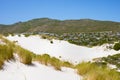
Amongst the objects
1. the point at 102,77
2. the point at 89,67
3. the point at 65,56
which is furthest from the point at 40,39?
the point at 102,77

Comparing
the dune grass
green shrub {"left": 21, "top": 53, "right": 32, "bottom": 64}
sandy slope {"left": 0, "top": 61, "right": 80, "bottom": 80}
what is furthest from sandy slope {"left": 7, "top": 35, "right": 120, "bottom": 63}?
sandy slope {"left": 0, "top": 61, "right": 80, "bottom": 80}

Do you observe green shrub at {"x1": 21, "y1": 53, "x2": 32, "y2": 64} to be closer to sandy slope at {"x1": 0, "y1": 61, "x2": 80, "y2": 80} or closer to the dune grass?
sandy slope at {"x1": 0, "y1": 61, "x2": 80, "y2": 80}

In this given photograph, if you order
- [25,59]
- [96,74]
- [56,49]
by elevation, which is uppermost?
[25,59]

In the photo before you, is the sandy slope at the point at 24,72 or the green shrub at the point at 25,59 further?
the green shrub at the point at 25,59

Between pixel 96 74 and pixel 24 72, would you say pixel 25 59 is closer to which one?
pixel 24 72

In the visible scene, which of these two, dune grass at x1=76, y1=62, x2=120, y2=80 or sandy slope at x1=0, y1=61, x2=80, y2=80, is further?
dune grass at x1=76, y1=62, x2=120, y2=80

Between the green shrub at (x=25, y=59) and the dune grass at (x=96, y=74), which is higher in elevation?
the green shrub at (x=25, y=59)

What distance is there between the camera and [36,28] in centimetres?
17388

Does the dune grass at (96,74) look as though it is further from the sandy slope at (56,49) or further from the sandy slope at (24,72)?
the sandy slope at (56,49)

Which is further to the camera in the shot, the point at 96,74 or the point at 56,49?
the point at 56,49

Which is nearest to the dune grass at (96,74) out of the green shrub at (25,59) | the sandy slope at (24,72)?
the sandy slope at (24,72)

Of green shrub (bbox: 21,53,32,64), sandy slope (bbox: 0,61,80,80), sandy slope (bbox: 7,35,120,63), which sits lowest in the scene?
Answer: sandy slope (bbox: 7,35,120,63)

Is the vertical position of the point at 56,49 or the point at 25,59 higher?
the point at 25,59

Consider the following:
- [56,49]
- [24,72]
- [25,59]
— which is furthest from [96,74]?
[56,49]
